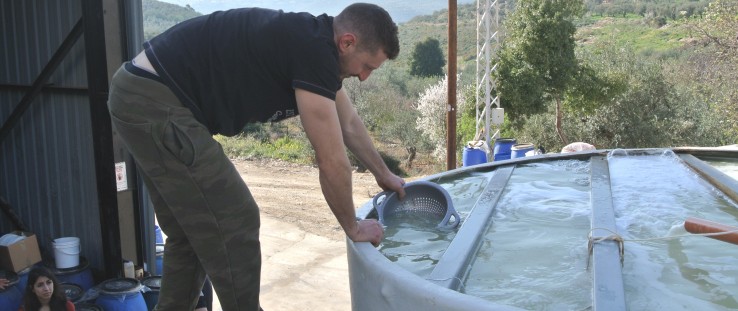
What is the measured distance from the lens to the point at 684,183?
126 inches

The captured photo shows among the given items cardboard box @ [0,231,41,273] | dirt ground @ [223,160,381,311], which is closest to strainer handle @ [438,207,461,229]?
cardboard box @ [0,231,41,273]

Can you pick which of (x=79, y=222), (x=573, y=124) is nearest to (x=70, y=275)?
(x=79, y=222)

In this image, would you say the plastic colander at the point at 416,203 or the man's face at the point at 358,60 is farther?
the plastic colander at the point at 416,203

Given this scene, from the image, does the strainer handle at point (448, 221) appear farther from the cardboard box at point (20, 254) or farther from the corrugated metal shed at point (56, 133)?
the cardboard box at point (20, 254)

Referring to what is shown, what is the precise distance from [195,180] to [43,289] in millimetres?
2799

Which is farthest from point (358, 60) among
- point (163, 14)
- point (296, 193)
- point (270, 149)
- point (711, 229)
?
point (163, 14)

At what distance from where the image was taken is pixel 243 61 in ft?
7.02

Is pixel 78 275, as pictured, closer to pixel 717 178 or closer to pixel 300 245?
pixel 717 178

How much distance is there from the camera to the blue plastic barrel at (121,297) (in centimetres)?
448

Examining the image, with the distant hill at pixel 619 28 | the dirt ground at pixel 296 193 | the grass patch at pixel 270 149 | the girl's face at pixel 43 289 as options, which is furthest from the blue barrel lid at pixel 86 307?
the distant hill at pixel 619 28

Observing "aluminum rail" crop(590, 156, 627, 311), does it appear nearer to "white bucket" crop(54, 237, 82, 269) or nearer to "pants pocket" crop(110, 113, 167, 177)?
"pants pocket" crop(110, 113, 167, 177)

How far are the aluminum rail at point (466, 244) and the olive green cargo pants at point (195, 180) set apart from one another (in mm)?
711

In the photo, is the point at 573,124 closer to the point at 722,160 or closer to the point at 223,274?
the point at 722,160

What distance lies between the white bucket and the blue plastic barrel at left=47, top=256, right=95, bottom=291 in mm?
42
